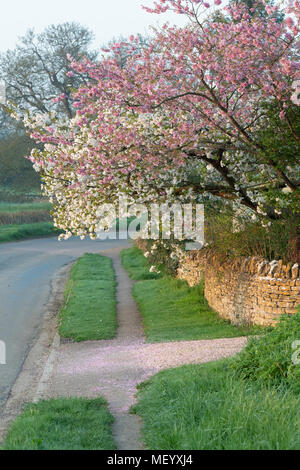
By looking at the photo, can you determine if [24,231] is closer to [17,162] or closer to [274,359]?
[17,162]

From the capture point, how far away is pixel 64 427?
18.9 ft

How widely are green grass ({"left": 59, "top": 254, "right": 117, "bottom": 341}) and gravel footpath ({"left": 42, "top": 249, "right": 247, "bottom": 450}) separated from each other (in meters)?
0.68

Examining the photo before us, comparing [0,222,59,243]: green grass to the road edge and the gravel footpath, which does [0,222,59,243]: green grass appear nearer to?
the road edge

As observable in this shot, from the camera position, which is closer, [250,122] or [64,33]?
[250,122]

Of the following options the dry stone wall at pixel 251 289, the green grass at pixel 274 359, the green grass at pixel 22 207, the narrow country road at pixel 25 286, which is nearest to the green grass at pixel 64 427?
the green grass at pixel 274 359

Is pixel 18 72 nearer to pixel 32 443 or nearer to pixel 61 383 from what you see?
pixel 61 383

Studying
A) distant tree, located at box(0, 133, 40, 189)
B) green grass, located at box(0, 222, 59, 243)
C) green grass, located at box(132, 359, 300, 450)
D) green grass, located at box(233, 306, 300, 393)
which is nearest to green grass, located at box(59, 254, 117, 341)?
green grass, located at box(233, 306, 300, 393)

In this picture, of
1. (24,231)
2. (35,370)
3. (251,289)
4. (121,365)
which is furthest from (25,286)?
(24,231)

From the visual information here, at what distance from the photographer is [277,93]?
9.85 metres

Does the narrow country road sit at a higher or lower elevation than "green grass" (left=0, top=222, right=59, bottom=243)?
lower

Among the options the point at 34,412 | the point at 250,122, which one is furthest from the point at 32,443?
the point at 250,122

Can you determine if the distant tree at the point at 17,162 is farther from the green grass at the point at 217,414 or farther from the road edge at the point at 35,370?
the green grass at the point at 217,414

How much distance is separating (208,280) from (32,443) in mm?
9562

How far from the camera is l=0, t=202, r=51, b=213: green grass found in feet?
144
